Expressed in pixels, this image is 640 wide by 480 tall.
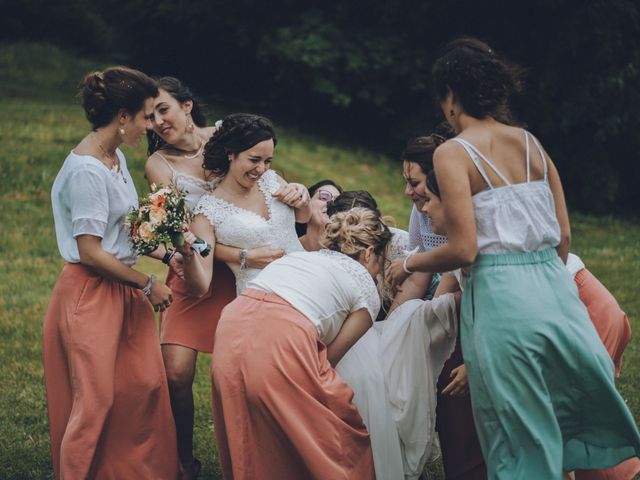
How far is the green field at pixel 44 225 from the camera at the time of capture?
Result: 6.43m

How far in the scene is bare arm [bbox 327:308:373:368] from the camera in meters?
4.53

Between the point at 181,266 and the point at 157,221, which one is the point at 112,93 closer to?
the point at 157,221

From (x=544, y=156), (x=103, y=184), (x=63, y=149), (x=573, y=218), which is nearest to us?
(x=544, y=156)

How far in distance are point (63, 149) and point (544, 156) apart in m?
10.7

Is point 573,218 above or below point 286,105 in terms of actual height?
below

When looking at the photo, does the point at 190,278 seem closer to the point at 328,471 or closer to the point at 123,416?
the point at 123,416

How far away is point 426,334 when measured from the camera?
4672 mm

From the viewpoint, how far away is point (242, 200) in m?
5.25

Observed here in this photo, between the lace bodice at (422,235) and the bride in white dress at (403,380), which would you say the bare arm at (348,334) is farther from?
the lace bodice at (422,235)

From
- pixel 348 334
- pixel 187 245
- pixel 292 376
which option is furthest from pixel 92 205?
pixel 348 334

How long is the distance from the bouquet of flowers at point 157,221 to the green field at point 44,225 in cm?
184

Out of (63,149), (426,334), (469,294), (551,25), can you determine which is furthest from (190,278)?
(551,25)

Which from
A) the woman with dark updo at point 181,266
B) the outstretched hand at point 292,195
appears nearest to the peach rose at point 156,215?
the woman with dark updo at point 181,266

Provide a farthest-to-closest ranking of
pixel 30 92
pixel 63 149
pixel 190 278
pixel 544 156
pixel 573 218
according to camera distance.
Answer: pixel 30 92 < pixel 573 218 < pixel 63 149 < pixel 190 278 < pixel 544 156
